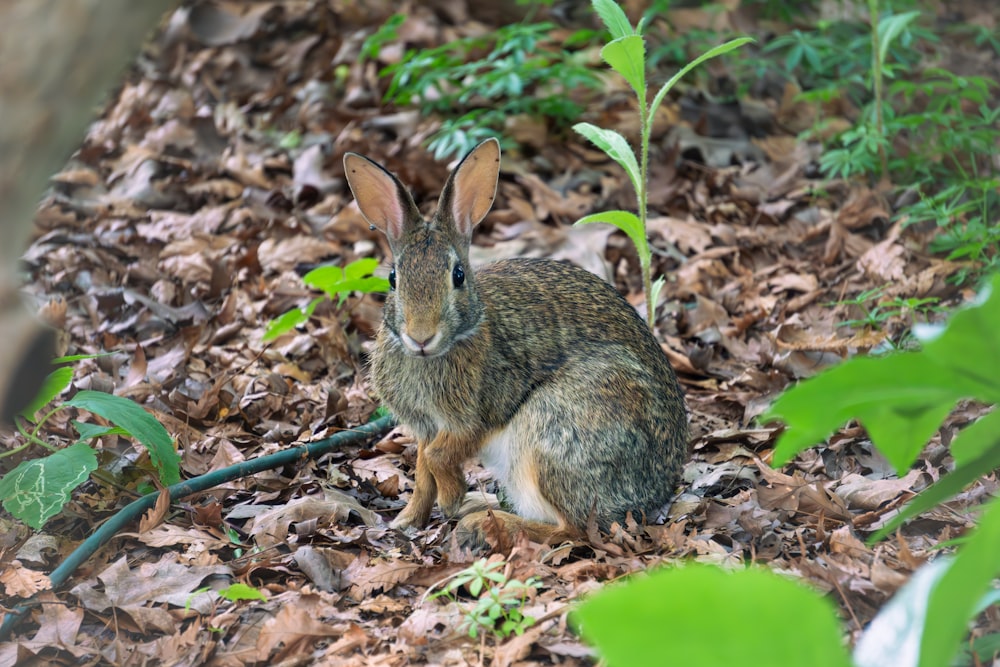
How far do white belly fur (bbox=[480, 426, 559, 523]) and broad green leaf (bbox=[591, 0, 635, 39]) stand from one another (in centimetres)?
221

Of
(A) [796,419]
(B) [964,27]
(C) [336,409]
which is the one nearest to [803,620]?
(A) [796,419]

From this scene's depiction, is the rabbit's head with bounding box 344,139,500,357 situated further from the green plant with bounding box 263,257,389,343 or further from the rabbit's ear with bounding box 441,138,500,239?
the green plant with bounding box 263,257,389,343

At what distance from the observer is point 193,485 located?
496cm

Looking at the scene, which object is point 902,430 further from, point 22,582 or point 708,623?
point 22,582

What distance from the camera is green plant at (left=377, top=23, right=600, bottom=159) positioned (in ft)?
27.6

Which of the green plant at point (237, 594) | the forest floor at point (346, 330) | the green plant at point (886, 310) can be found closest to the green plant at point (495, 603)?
the forest floor at point (346, 330)

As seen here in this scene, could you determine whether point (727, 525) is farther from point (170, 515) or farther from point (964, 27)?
point (964, 27)

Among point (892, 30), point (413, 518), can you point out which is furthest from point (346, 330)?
point (892, 30)

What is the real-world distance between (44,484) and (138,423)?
0.47m

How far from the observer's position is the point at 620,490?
493cm

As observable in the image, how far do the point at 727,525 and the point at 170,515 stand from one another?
Answer: 8.81ft

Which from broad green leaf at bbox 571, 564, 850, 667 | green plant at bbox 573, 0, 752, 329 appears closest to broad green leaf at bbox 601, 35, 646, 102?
green plant at bbox 573, 0, 752, 329

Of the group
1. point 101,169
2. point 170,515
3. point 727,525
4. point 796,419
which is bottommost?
point 727,525

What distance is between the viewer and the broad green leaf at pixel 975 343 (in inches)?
87.0
